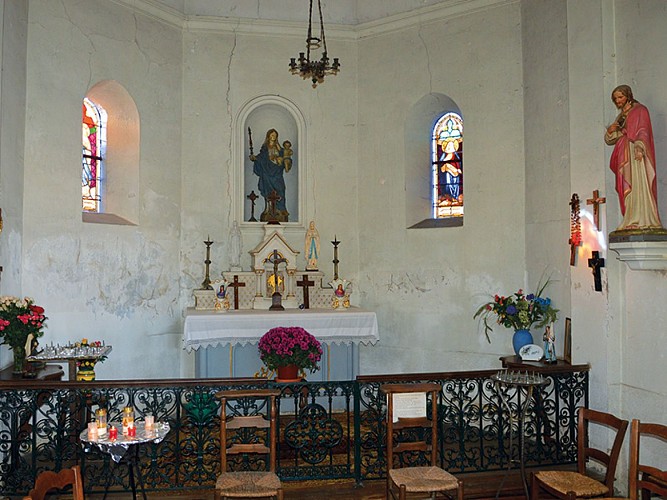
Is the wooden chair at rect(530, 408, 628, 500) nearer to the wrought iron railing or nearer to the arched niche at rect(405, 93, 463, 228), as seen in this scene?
the wrought iron railing

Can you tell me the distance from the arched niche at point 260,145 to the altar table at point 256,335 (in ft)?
6.46

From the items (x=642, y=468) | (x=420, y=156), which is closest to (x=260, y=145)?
(x=420, y=156)

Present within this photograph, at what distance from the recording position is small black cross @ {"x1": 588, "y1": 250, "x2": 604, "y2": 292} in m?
7.54

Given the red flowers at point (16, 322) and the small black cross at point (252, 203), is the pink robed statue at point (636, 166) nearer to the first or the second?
the red flowers at point (16, 322)

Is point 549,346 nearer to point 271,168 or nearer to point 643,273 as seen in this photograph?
point 643,273

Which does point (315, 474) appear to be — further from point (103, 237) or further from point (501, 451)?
point (103, 237)

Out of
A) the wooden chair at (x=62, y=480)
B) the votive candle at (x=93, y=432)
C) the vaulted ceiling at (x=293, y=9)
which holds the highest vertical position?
the vaulted ceiling at (x=293, y=9)

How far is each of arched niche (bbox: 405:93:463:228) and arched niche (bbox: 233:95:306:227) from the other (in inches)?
71.5

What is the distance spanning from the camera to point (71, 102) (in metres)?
9.42

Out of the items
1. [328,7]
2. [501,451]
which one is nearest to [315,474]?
[501,451]

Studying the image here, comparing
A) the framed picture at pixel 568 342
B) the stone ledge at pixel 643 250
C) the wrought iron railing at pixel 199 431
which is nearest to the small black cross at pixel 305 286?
the wrought iron railing at pixel 199 431

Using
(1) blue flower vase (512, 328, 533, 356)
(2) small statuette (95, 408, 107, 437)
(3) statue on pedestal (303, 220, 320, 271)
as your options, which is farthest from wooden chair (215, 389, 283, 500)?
(3) statue on pedestal (303, 220, 320, 271)

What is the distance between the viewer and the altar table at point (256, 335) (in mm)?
9805

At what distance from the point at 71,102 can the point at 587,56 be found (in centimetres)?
682
